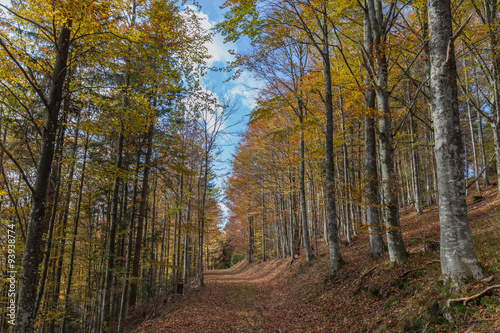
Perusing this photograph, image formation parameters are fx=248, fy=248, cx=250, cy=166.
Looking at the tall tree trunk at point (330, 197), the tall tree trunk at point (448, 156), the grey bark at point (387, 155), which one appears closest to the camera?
the tall tree trunk at point (448, 156)

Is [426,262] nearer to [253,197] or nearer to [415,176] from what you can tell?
[415,176]

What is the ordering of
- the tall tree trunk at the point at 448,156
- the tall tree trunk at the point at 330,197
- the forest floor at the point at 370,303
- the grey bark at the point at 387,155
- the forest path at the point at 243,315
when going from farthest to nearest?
the tall tree trunk at the point at 330,197 → the forest path at the point at 243,315 → the grey bark at the point at 387,155 → the tall tree trunk at the point at 448,156 → the forest floor at the point at 370,303

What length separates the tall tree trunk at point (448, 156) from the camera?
148 inches

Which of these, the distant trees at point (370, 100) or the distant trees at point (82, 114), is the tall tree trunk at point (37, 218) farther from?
the distant trees at point (370, 100)

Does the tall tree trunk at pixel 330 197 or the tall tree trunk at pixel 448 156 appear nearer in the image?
the tall tree trunk at pixel 448 156

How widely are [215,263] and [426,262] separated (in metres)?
41.8

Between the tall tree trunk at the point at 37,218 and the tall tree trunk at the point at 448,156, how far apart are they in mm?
6052

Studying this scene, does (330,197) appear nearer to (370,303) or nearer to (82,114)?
(370,303)

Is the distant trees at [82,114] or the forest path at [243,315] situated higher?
the distant trees at [82,114]

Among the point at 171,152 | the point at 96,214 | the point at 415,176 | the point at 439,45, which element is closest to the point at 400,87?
the point at 415,176

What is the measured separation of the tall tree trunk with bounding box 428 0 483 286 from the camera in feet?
12.4

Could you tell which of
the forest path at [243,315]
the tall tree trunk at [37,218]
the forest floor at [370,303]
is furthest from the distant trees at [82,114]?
the forest floor at [370,303]

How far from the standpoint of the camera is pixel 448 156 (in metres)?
3.99

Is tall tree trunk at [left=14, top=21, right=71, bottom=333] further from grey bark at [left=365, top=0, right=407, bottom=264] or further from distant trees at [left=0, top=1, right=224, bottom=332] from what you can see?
grey bark at [left=365, top=0, right=407, bottom=264]
